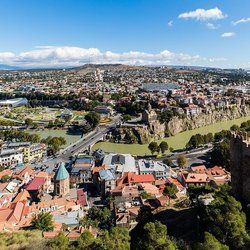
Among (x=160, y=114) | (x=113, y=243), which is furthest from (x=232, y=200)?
(x=160, y=114)

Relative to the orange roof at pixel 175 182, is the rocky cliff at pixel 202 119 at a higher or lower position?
lower

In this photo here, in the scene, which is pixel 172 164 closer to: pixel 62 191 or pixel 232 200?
pixel 62 191

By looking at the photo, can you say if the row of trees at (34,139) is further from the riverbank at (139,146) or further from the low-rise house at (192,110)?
the low-rise house at (192,110)

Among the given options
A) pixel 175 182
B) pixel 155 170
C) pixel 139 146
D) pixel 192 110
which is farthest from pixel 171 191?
pixel 192 110

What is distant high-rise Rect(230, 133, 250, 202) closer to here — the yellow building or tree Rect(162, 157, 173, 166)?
tree Rect(162, 157, 173, 166)

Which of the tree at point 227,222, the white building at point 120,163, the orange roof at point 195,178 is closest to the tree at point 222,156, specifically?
the orange roof at point 195,178
